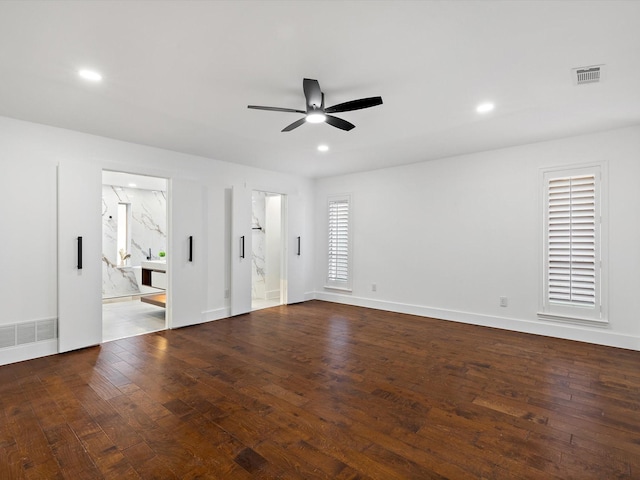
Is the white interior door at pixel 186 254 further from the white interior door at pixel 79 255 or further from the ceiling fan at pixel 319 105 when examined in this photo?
the ceiling fan at pixel 319 105

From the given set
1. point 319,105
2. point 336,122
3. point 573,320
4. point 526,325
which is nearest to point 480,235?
point 526,325

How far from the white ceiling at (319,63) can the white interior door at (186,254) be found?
112 cm

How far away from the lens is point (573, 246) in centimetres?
437

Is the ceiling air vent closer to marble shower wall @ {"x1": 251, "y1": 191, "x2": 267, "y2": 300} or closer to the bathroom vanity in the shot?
marble shower wall @ {"x1": 251, "y1": 191, "x2": 267, "y2": 300}

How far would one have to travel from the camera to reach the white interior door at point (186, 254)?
4984mm

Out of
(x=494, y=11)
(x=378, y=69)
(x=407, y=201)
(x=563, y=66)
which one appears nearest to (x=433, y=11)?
(x=494, y=11)

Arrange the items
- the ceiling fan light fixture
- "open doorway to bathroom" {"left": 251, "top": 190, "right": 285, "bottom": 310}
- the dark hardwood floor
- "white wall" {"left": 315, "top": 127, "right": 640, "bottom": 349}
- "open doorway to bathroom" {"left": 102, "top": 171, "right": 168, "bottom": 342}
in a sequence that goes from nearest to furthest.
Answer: the dark hardwood floor, the ceiling fan light fixture, "white wall" {"left": 315, "top": 127, "right": 640, "bottom": 349}, "open doorway to bathroom" {"left": 102, "top": 171, "right": 168, "bottom": 342}, "open doorway to bathroom" {"left": 251, "top": 190, "right": 285, "bottom": 310}

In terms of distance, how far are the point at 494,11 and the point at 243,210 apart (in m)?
4.64

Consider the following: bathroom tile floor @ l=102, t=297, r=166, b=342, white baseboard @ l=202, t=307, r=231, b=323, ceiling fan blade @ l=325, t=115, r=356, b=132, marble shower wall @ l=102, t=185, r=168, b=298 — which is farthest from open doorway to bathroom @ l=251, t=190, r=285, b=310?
ceiling fan blade @ l=325, t=115, r=356, b=132

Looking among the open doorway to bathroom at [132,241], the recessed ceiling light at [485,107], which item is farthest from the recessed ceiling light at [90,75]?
the open doorway to bathroom at [132,241]

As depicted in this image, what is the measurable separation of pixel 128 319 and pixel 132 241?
3.02 meters

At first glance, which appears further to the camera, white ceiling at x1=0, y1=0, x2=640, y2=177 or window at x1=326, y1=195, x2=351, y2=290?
window at x1=326, y1=195, x2=351, y2=290

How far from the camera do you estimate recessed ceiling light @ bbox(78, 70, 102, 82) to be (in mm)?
2681

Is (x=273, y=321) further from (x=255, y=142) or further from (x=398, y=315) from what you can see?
(x=255, y=142)
